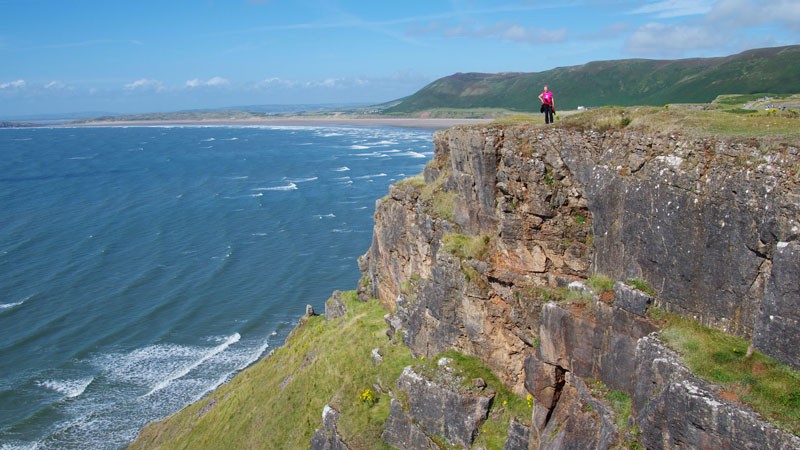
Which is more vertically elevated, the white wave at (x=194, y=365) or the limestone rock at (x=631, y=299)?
the limestone rock at (x=631, y=299)

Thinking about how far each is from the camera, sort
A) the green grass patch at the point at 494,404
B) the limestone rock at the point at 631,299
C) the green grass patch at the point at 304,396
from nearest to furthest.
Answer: the limestone rock at the point at 631,299
the green grass patch at the point at 494,404
the green grass patch at the point at 304,396

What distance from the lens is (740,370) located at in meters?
14.8

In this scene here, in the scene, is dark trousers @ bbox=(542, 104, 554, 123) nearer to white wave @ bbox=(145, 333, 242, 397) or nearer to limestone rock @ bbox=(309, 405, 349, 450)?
limestone rock @ bbox=(309, 405, 349, 450)

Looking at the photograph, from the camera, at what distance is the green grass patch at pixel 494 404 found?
900 inches

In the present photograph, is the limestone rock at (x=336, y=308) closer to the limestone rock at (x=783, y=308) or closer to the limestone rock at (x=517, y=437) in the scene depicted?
the limestone rock at (x=517, y=437)

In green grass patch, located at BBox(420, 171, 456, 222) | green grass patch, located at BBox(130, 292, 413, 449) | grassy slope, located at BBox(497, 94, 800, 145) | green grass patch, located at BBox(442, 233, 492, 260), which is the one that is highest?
grassy slope, located at BBox(497, 94, 800, 145)

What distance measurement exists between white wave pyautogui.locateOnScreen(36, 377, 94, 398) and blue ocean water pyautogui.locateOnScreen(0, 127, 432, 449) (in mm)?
136

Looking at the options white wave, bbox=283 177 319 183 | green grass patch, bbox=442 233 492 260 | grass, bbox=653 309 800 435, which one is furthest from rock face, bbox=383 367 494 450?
white wave, bbox=283 177 319 183

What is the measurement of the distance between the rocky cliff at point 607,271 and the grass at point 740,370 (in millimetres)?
277

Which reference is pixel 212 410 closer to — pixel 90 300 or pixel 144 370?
pixel 144 370

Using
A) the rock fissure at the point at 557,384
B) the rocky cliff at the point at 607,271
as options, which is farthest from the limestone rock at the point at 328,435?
the rock fissure at the point at 557,384

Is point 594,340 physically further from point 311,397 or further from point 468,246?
point 311,397

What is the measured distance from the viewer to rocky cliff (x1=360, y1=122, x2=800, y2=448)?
1484 centimetres

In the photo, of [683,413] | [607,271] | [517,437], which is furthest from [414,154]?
[683,413]
